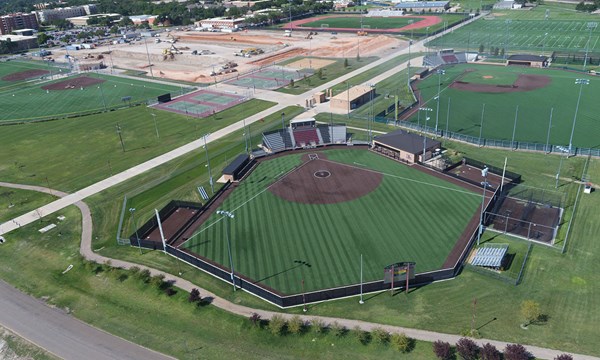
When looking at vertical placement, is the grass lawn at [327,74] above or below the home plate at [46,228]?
above

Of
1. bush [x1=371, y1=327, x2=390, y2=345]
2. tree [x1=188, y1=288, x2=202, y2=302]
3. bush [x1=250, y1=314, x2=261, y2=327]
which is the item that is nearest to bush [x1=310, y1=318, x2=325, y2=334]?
bush [x1=371, y1=327, x2=390, y2=345]

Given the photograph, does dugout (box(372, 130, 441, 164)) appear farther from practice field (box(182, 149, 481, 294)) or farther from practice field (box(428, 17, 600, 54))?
practice field (box(428, 17, 600, 54))

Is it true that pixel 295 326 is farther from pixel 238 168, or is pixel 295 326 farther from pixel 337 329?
pixel 238 168

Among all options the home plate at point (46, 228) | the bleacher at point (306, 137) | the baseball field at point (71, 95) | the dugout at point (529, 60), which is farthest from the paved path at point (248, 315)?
the dugout at point (529, 60)

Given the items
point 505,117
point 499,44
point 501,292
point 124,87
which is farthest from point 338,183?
point 499,44

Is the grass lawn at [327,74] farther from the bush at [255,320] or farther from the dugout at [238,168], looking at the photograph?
the bush at [255,320]

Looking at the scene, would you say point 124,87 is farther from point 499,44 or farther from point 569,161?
point 499,44
